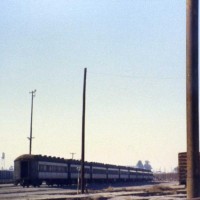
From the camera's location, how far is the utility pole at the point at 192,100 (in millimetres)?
7605

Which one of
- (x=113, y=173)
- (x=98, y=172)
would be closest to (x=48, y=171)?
(x=98, y=172)

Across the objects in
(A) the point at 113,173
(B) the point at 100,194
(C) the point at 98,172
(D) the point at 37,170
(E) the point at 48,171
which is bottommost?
(A) the point at 113,173

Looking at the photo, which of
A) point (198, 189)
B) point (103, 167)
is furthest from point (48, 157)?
point (198, 189)

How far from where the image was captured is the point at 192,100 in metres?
7.72

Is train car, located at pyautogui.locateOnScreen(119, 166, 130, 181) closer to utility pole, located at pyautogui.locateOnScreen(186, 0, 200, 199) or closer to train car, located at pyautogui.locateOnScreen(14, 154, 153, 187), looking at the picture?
train car, located at pyautogui.locateOnScreen(14, 154, 153, 187)

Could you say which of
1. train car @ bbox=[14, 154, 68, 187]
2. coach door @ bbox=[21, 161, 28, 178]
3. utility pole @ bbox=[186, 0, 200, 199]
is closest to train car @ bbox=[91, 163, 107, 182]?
train car @ bbox=[14, 154, 68, 187]

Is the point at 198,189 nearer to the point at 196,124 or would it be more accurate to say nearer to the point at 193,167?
the point at 193,167

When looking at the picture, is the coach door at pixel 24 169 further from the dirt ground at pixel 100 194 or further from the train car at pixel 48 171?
the dirt ground at pixel 100 194

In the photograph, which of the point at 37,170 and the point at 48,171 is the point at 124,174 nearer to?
the point at 48,171

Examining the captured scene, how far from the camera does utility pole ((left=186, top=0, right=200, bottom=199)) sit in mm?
7605

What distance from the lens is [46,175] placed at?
41.0 meters

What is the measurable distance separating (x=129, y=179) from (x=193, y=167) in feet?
197

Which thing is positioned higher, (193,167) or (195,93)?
(195,93)

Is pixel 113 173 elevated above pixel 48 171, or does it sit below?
below
